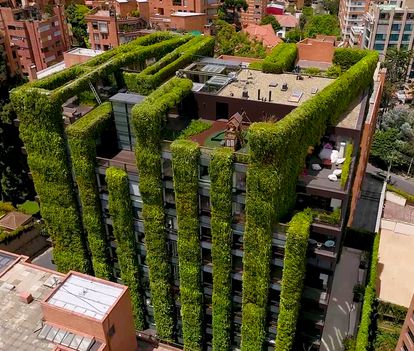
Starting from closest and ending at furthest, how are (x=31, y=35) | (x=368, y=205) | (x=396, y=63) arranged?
(x=368, y=205) → (x=31, y=35) → (x=396, y=63)

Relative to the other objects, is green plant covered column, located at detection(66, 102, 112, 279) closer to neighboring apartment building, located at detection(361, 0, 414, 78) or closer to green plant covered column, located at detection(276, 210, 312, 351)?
green plant covered column, located at detection(276, 210, 312, 351)

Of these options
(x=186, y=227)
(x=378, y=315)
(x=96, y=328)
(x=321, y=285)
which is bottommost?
(x=378, y=315)

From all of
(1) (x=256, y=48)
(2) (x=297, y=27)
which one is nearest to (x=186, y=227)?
(1) (x=256, y=48)

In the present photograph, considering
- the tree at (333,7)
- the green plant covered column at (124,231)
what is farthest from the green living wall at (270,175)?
the tree at (333,7)

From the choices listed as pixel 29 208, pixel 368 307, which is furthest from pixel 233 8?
pixel 368 307

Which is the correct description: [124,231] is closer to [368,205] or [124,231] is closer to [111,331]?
[111,331]

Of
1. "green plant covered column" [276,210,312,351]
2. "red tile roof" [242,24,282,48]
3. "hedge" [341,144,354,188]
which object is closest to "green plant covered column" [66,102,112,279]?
"green plant covered column" [276,210,312,351]

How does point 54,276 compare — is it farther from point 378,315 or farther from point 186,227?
point 378,315
